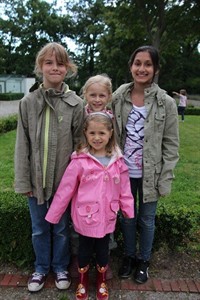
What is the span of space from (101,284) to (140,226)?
0.58 meters

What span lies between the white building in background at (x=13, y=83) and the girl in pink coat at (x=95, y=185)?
142 ft

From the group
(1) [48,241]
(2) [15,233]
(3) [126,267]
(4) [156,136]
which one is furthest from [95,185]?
(2) [15,233]

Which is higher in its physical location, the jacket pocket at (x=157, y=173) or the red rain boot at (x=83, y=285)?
the jacket pocket at (x=157, y=173)

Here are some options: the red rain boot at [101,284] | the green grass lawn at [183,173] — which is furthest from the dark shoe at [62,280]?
the green grass lawn at [183,173]

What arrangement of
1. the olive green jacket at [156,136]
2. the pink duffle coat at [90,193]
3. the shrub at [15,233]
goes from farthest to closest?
the shrub at [15,233] < the olive green jacket at [156,136] < the pink duffle coat at [90,193]

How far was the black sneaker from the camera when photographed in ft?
9.43

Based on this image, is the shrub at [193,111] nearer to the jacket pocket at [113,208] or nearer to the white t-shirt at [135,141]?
the white t-shirt at [135,141]

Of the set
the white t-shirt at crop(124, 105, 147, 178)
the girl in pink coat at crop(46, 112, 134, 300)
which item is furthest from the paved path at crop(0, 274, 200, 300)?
the white t-shirt at crop(124, 105, 147, 178)

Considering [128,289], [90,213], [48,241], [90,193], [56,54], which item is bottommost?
[128,289]

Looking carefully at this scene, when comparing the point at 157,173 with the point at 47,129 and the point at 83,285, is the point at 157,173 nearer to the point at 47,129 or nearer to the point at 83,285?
the point at 47,129

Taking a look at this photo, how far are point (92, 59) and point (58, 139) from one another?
1849 inches

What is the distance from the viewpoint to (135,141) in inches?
105

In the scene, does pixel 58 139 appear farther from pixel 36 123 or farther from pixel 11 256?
pixel 11 256

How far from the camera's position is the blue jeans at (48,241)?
2.70 metres
